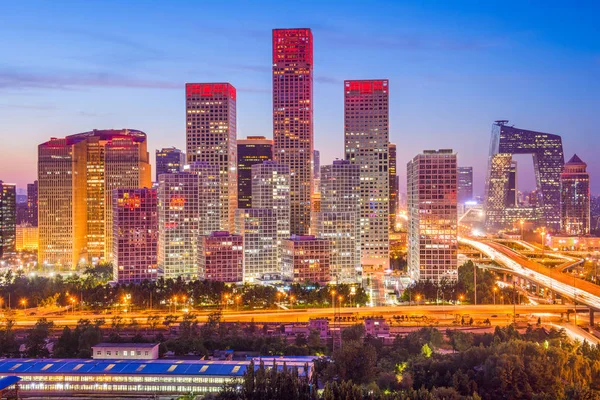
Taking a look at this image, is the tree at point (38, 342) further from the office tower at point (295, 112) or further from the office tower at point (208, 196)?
the office tower at point (295, 112)

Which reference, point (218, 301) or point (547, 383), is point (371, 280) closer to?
point (218, 301)

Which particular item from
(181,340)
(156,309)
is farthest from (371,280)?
(181,340)

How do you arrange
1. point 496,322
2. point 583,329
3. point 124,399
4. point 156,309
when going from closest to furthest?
point 124,399 → point 583,329 → point 496,322 → point 156,309

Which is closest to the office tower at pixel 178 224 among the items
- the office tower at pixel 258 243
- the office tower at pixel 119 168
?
the office tower at pixel 258 243

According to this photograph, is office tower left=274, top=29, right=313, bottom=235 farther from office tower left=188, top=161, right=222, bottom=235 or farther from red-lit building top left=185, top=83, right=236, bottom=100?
office tower left=188, top=161, right=222, bottom=235

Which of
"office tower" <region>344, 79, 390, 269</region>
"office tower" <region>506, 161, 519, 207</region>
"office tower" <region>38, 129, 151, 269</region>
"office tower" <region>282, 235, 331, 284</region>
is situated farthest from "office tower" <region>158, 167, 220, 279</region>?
"office tower" <region>506, 161, 519, 207</region>

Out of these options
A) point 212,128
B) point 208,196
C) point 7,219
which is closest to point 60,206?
point 7,219
